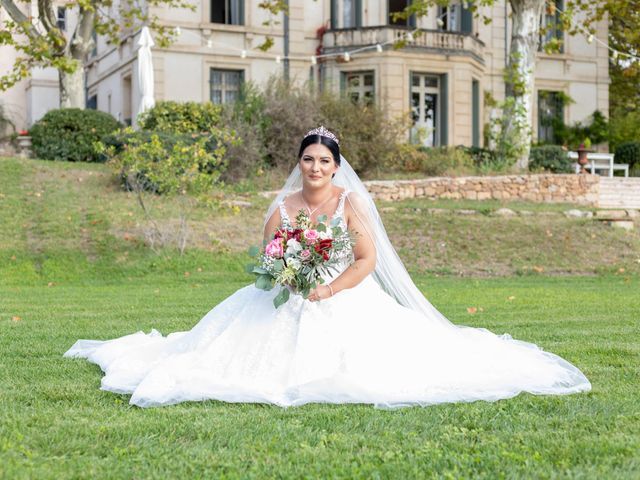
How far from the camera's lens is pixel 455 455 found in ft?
11.7

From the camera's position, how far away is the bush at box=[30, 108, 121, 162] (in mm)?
20312

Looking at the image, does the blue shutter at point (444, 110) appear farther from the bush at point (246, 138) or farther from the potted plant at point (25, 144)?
the potted plant at point (25, 144)

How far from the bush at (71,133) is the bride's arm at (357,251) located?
1545 centimetres

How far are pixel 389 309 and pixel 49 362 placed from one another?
2.36 m

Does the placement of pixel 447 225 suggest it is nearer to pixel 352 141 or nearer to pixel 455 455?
pixel 352 141

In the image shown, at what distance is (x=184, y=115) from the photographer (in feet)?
67.7

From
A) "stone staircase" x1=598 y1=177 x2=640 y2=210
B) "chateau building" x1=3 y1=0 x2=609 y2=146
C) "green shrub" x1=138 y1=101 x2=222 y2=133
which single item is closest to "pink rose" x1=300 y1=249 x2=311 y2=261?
"green shrub" x1=138 y1=101 x2=222 y2=133

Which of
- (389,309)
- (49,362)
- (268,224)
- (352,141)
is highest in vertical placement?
(352,141)

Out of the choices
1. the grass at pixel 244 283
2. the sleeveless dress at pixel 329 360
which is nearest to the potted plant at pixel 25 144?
the grass at pixel 244 283

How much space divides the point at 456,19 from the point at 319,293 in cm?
2374

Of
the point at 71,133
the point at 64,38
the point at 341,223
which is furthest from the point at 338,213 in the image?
the point at 64,38

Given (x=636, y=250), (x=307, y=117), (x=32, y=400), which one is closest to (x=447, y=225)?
(x=636, y=250)

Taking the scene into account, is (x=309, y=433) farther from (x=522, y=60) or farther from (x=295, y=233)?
(x=522, y=60)

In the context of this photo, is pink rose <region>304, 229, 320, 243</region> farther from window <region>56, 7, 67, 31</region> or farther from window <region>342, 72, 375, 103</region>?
window <region>56, 7, 67, 31</region>
